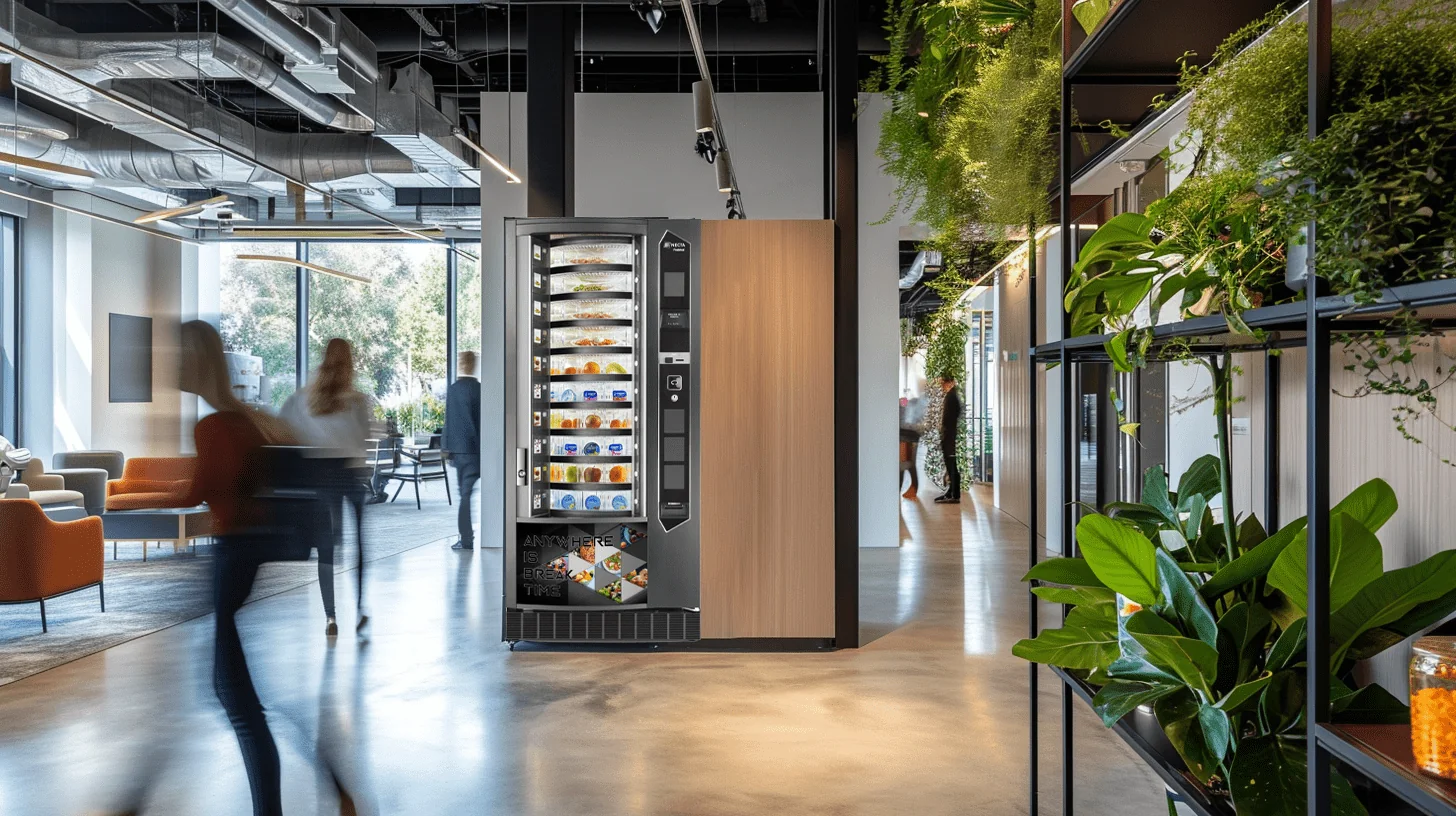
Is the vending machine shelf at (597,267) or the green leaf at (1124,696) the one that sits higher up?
the vending machine shelf at (597,267)

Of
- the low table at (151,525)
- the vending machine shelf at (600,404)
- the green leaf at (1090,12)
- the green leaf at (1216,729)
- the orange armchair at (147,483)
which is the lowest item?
the low table at (151,525)

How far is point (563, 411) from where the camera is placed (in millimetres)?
5551

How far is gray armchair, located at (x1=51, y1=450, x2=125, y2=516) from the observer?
8664 mm

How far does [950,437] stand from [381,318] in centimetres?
856

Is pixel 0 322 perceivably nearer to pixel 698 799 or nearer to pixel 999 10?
pixel 698 799

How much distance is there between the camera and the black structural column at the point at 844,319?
18.3ft

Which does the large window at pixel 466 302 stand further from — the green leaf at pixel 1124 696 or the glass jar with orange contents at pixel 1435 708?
the glass jar with orange contents at pixel 1435 708

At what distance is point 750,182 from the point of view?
9266mm

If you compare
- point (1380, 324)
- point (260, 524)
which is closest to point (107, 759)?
point (260, 524)

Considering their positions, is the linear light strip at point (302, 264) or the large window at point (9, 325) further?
the linear light strip at point (302, 264)

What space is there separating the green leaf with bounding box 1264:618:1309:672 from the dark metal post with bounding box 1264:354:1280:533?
706 mm

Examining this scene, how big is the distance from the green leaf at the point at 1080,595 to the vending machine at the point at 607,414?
11.4 ft

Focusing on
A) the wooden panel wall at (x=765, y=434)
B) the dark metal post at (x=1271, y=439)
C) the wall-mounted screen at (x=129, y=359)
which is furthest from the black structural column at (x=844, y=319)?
the wall-mounted screen at (x=129, y=359)

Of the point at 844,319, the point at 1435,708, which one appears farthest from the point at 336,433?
the point at 1435,708
